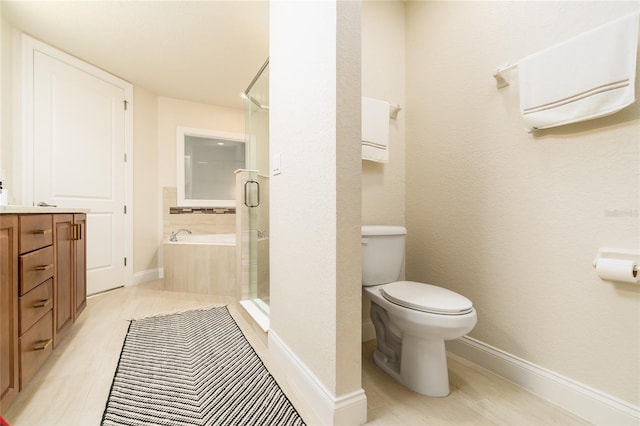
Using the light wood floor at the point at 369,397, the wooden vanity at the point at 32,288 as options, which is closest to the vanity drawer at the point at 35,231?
the wooden vanity at the point at 32,288

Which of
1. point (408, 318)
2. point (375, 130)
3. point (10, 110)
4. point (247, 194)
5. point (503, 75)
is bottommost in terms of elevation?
point (408, 318)

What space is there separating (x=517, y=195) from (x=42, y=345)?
2.46 meters

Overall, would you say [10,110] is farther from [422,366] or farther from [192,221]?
[422,366]

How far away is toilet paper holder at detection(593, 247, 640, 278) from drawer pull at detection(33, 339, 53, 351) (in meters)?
2.47

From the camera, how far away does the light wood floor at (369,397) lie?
1.11 m

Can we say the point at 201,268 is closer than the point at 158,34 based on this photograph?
No

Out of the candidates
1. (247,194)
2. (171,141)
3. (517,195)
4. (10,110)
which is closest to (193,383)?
(247,194)

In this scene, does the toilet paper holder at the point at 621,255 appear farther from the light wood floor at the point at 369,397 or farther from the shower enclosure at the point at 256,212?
the shower enclosure at the point at 256,212

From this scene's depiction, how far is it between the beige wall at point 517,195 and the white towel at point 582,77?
7 cm

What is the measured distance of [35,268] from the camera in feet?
4.19

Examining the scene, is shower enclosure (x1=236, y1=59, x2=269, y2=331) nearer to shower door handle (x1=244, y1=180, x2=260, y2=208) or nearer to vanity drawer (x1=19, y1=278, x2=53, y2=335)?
shower door handle (x1=244, y1=180, x2=260, y2=208)

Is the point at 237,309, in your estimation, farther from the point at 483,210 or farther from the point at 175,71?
the point at 175,71

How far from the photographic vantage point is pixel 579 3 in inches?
44.9

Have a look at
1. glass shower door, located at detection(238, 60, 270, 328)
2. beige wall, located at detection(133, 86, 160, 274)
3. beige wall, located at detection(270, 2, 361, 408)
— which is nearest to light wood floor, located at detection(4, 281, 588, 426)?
beige wall, located at detection(270, 2, 361, 408)
